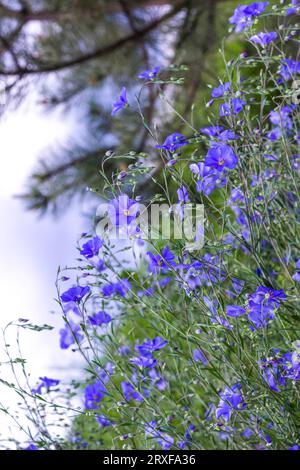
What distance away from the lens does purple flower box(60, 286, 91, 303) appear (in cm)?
68

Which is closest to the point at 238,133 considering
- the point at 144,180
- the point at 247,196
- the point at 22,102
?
the point at 247,196

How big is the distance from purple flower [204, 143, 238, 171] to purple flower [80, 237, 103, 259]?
13 cm

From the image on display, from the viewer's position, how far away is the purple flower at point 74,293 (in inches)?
26.8

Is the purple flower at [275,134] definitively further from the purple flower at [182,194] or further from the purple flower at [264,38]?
the purple flower at [182,194]

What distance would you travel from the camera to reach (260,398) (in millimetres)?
689

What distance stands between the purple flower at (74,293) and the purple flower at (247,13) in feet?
1.12

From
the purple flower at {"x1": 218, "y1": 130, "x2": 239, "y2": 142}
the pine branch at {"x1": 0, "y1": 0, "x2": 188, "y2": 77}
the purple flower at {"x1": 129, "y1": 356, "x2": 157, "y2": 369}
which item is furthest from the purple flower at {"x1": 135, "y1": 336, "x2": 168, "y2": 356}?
the pine branch at {"x1": 0, "y1": 0, "x2": 188, "y2": 77}

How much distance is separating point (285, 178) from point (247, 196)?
0.60 feet

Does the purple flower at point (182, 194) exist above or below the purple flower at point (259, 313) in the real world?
above

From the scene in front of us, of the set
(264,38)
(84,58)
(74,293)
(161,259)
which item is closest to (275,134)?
(264,38)

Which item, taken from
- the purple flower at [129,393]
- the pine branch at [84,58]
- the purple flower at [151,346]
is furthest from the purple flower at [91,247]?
the pine branch at [84,58]

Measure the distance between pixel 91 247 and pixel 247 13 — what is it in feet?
1.05

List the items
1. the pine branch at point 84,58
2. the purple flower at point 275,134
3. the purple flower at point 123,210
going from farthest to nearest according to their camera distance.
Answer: the pine branch at point 84,58 → the purple flower at point 275,134 → the purple flower at point 123,210
